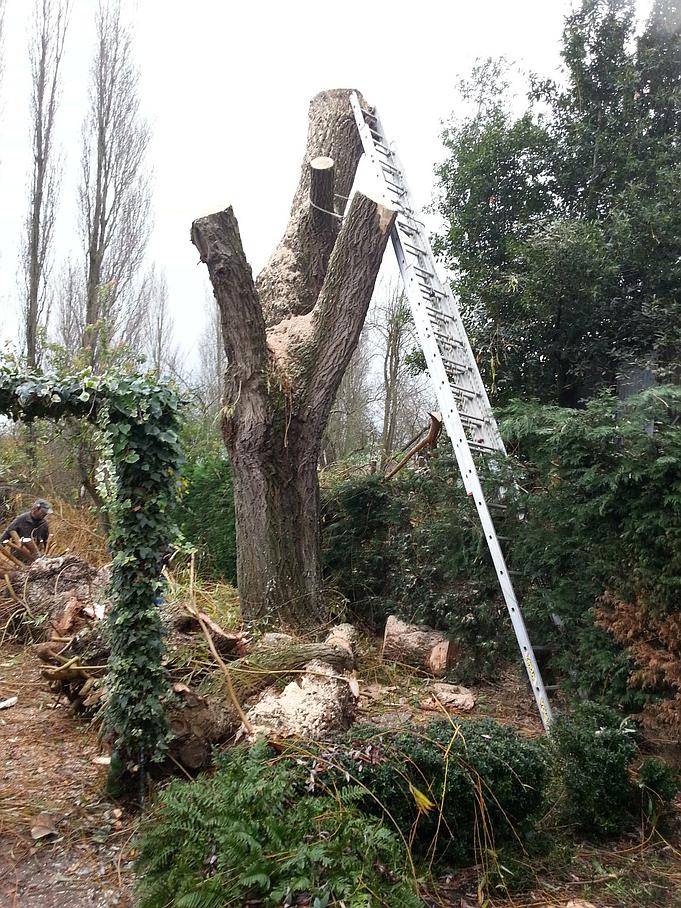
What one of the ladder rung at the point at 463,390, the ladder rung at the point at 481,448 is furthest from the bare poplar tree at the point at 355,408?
the ladder rung at the point at 481,448

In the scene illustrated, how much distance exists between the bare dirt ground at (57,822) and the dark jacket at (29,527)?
4.11m

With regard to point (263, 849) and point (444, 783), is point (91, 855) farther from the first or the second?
point (444, 783)

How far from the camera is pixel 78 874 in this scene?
3.65 meters

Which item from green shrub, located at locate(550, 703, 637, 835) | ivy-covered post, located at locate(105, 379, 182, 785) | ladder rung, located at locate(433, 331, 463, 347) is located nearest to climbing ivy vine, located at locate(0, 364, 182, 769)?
ivy-covered post, located at locate(105, 379, 182, 785)

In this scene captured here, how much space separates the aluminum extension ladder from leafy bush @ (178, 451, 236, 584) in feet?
13.3

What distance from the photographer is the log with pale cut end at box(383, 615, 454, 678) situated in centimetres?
679

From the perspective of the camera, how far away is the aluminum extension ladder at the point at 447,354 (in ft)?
19.0

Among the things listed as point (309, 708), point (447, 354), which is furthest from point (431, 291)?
point (309, 708)

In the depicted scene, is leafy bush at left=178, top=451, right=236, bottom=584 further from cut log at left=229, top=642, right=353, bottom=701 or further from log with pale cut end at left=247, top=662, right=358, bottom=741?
log with pale cut end at left=247, top=662, right=358, bottom=741

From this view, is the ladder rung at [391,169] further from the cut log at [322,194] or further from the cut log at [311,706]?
the cut log at [311,706]

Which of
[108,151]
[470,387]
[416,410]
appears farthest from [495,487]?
[108,151]

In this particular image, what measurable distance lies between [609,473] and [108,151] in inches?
558

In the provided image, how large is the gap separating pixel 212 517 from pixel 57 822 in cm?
594

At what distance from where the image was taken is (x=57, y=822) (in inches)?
161
